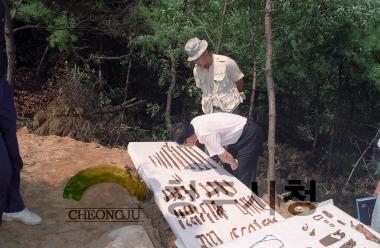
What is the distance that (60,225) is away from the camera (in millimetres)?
4004

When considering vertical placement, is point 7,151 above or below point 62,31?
below

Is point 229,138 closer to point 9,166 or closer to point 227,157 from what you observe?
point 227,157

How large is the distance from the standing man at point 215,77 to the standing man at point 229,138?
0.48 m

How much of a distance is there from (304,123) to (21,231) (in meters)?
7.89

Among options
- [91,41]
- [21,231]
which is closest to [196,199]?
[21,231]

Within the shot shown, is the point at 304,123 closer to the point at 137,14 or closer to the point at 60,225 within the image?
the point at 137,14

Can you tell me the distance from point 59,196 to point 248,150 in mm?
1990

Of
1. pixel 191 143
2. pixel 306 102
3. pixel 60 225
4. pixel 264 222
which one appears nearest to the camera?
pixel 264 222

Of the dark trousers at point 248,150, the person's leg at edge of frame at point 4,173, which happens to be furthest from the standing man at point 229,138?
the person's leg at edge of frame at point 4,173

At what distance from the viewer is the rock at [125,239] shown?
3566mm

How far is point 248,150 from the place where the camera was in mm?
4770

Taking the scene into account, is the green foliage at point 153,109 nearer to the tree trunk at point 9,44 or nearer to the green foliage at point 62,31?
the green foliage at point 62,31

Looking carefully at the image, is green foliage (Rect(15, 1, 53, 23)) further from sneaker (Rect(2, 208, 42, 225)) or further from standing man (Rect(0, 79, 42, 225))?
sneaker (Rect(2, 208, 42, 225))

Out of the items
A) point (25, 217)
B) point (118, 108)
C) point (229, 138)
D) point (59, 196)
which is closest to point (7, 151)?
point (25, 217)
